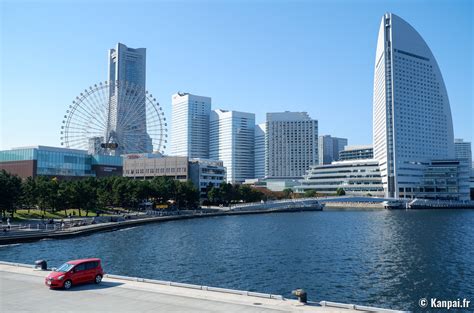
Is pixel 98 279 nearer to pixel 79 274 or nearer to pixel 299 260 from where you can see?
pixel 79 274

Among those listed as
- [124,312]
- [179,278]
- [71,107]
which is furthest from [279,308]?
[71,107]

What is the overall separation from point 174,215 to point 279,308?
12866 centimetres

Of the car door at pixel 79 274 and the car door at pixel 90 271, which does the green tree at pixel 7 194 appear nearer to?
the car door at pixel 90 271

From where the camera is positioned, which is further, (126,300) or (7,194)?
(7,194)

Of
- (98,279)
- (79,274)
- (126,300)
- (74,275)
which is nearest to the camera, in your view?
(126,300)

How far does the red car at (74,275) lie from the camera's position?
3434 cm

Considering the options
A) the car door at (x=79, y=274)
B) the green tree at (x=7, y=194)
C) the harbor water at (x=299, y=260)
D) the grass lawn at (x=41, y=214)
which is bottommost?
the harbor water at (x=299, y=260)

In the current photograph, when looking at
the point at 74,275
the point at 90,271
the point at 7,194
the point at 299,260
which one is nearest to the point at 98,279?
the point at 90,271

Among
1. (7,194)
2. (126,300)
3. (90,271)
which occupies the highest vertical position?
(7,194)

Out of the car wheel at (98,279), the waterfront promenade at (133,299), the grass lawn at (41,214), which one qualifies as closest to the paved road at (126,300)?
the waterfront promenade at (133,299)

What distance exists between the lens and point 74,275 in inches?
1399

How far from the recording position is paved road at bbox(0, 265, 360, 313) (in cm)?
2842

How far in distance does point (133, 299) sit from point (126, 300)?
0.48m

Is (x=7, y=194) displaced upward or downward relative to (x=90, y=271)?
upward
